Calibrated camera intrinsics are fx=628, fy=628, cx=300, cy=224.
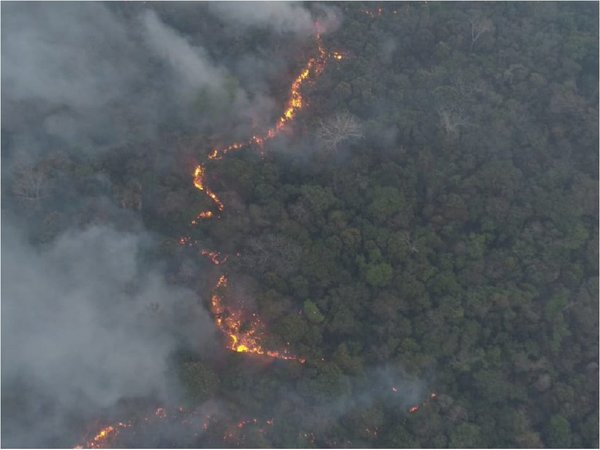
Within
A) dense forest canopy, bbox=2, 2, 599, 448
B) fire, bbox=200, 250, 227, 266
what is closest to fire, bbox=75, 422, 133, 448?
A: dense forest canopy, bbox=2, 2, 599, 448

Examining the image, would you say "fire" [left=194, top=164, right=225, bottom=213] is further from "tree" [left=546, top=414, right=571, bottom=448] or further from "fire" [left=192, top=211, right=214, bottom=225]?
"tree" [left=546, top=414, right=571, bottom=448]

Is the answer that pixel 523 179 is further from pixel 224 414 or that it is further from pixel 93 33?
pixel 93 33

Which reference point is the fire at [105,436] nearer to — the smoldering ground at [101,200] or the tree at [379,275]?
the smoldering ground at [101,200]

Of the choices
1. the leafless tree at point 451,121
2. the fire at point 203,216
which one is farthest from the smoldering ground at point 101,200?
the leafless tree at point 451,121

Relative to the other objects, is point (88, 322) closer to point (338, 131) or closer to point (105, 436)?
point (105, 436)

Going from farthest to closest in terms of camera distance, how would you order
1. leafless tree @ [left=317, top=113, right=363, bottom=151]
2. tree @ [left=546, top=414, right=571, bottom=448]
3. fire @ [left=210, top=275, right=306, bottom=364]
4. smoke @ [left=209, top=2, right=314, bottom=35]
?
1. smoke @ [left=209, top=2, right=314, bottom=35]
2. leafless tree @ [left=317, top=113, right=363, bottom=151]
3. fire @ [left=210, top=275, right=306, bottom=364]
4. tree @ [left=546, top=414, right=571, bottom=448]

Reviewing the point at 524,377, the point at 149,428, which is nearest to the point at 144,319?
the point at 149,428
